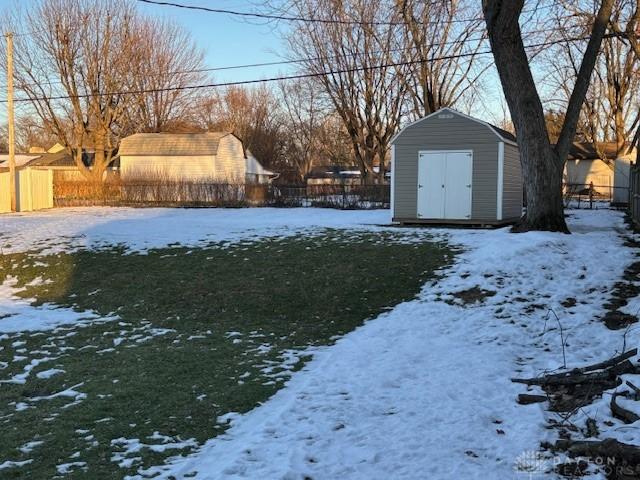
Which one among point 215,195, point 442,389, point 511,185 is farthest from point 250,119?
point 442,389

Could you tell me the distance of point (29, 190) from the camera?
970 inches

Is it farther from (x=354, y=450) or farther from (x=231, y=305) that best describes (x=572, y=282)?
(x=354, y=450)

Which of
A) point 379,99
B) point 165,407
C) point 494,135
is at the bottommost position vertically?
point 165,407

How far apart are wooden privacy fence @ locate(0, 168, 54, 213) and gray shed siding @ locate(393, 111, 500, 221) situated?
618 inches

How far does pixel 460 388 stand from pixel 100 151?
118 feet

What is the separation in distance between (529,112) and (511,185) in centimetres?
595

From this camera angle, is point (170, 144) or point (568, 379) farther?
point (170, 144)

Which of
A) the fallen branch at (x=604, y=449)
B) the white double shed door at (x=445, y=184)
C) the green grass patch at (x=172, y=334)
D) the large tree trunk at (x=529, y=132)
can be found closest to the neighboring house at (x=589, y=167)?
the white double shed door at (x=445, y=184)

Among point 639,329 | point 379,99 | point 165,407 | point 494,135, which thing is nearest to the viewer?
point 165,407

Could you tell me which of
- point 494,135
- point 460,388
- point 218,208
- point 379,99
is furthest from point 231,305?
point 379,99

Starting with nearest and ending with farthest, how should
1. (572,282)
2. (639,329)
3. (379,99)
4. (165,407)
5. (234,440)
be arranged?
1. (234,440)
2. (165,407)
3. (639,329)
4. (572,282)
5. (379,99)

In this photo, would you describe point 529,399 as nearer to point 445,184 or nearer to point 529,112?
point 529,112

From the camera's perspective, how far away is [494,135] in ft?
55.9

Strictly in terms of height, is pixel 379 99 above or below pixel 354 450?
above
